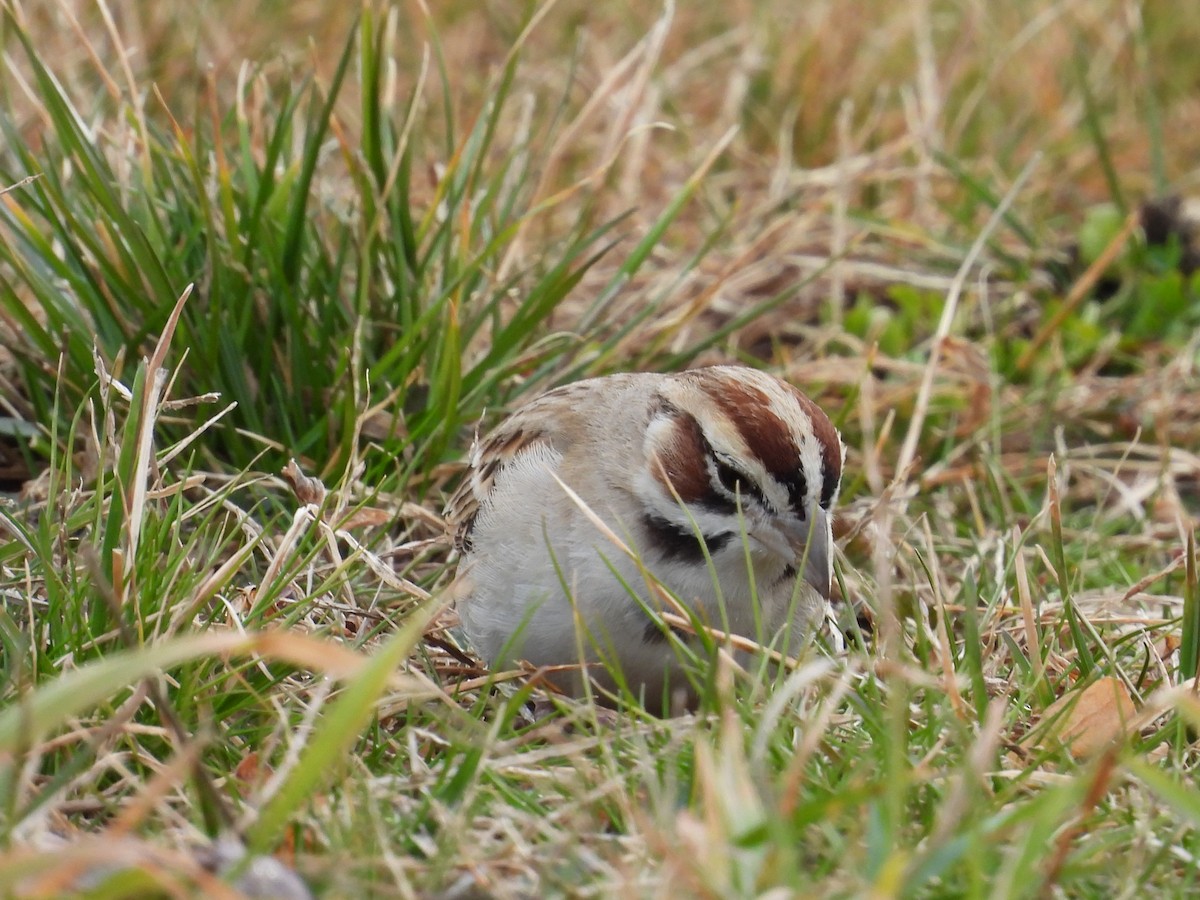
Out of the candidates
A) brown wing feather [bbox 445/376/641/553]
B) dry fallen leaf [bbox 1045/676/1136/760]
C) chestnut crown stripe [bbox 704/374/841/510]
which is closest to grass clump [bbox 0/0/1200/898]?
dry fallen leaf [bbox 1045/676/1136/760]

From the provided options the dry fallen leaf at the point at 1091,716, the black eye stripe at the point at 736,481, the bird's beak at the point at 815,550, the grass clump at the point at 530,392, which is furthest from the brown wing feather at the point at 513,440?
the dry fallen leaf at the point at 1091,716

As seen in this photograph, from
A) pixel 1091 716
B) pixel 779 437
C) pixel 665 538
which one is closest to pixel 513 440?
pixel 665 538

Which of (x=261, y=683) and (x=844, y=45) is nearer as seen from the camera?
(x=261, y=683)

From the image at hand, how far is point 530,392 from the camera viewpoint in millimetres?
5008

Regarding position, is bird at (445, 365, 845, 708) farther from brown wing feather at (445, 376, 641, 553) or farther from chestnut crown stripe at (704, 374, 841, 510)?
brown wing feather at (445, 376, 641, 553)

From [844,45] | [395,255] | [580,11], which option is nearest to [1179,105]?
[844,45]

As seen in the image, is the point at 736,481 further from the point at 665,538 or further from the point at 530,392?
the point at 530,392

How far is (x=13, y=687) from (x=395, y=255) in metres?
2.05

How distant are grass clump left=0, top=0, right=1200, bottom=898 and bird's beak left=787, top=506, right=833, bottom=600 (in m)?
0.11

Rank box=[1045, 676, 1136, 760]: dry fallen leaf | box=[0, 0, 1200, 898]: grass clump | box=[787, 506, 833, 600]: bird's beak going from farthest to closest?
box=[787, 506, 833, 600]: bird's beak
box=[1045, 676, 1136, 760]: dry fallen leaf
box=[0, 0, 1200, 898]: grass clump

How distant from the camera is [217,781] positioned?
2979 millimetres

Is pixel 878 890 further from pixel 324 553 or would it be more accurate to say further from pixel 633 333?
pixel 633 333

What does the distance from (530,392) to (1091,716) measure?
88.6 inches

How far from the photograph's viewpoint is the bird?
3.54 meters
